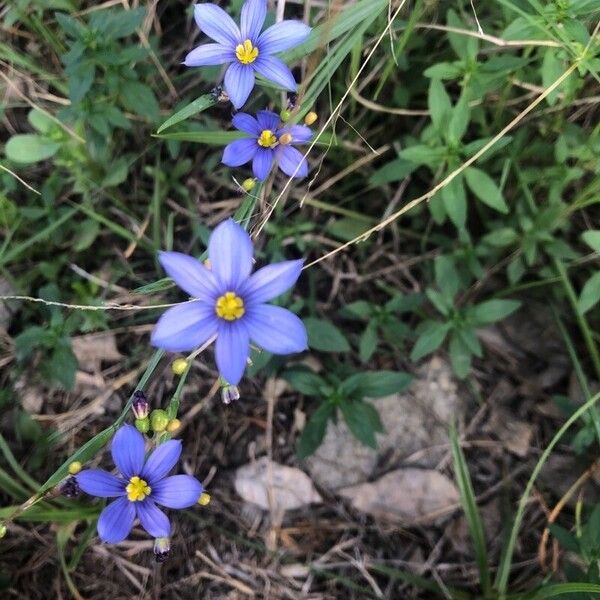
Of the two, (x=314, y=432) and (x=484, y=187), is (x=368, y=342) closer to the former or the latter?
(x=314, y=432)

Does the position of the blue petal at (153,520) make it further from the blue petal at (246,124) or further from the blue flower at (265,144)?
the blue petal at (246,124)

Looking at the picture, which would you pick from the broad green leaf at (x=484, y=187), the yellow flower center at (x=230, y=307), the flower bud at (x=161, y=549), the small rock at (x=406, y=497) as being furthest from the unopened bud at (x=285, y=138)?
the small rock at (x=406, y=497)

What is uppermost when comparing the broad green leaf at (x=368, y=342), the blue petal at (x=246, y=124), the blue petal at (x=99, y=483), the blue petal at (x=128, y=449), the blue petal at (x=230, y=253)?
the blue petal at (x=246, y=124)

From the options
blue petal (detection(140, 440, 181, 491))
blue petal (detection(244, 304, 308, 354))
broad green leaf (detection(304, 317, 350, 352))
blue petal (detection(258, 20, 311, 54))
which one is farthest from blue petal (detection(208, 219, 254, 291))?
broad green leaf (detection(304, 317, 350, 352))

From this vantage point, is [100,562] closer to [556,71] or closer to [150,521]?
[150,521]

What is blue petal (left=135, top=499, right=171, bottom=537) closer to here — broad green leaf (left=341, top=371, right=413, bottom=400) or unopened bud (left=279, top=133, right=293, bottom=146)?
broad green leaf (left=341, top=371, right=413, bottom=400)

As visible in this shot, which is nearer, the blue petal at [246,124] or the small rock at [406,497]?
the blue petal at [246,124]

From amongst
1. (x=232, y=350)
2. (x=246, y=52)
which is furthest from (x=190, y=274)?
(x=246, y=52)
